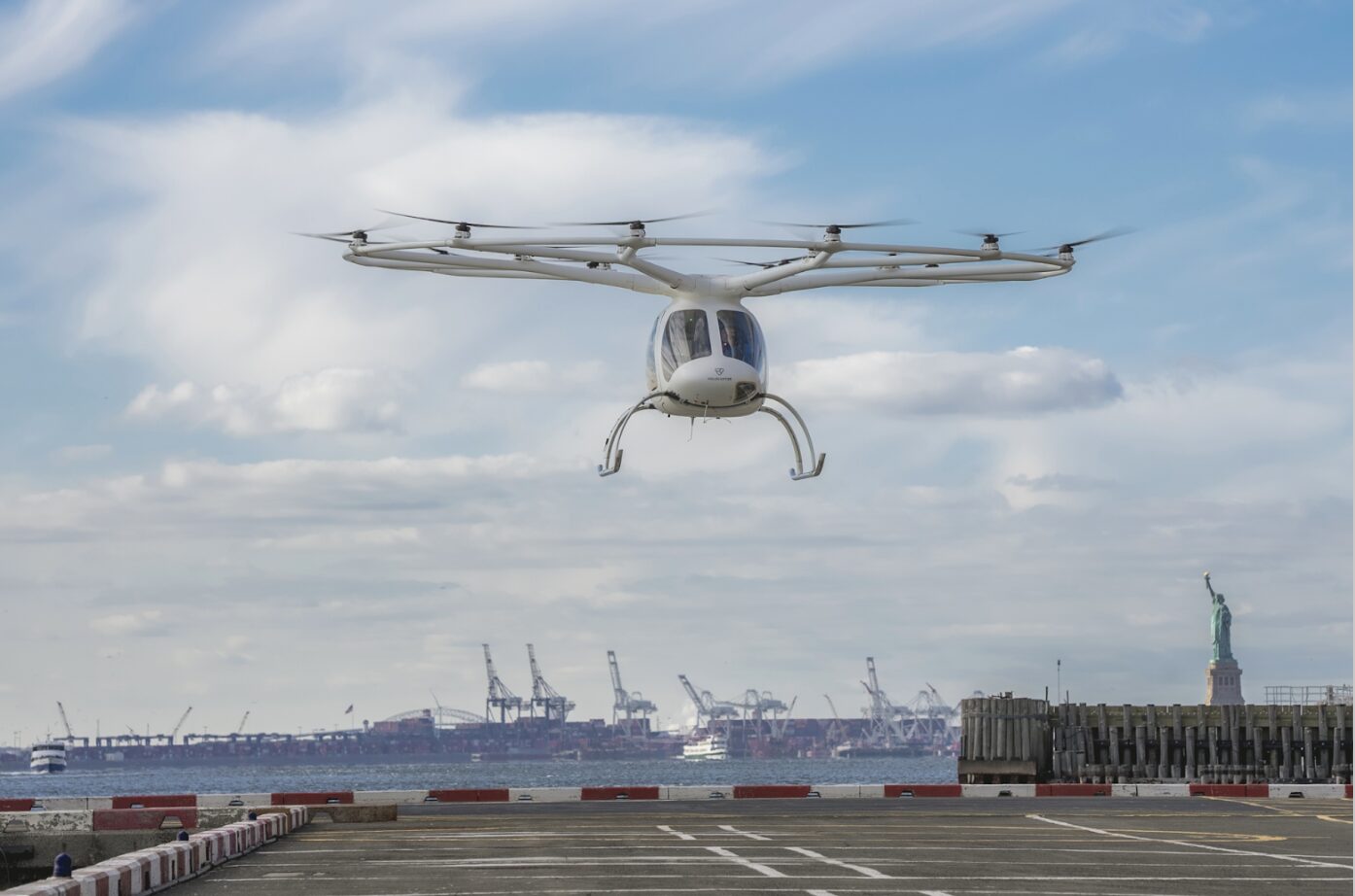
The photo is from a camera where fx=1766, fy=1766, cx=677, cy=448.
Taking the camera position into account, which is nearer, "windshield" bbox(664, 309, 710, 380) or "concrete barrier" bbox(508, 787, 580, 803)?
"windshield" bbox(664, 309, 710, 380)

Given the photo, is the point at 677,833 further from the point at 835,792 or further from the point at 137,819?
the point at 835,792

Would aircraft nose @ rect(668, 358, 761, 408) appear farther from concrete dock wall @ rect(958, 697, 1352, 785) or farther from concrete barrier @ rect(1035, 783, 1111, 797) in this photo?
concrete dock wall @ rect(958, 697, 1352, 785)

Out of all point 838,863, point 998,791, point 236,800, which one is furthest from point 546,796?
point 838,863

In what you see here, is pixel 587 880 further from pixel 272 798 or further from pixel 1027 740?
pixel 1027 740

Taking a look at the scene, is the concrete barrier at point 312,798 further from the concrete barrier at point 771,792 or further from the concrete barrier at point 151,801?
Result: the concrete barrier at point 771,792

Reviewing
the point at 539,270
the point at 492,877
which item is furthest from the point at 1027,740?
the point at 492,877

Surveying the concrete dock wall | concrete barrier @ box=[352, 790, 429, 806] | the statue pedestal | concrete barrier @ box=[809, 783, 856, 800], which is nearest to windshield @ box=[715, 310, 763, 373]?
concrete barrier @ box=[809, 783, 856, 800]

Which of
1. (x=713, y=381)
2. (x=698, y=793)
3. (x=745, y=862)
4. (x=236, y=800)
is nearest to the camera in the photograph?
(x=745, y=862)
